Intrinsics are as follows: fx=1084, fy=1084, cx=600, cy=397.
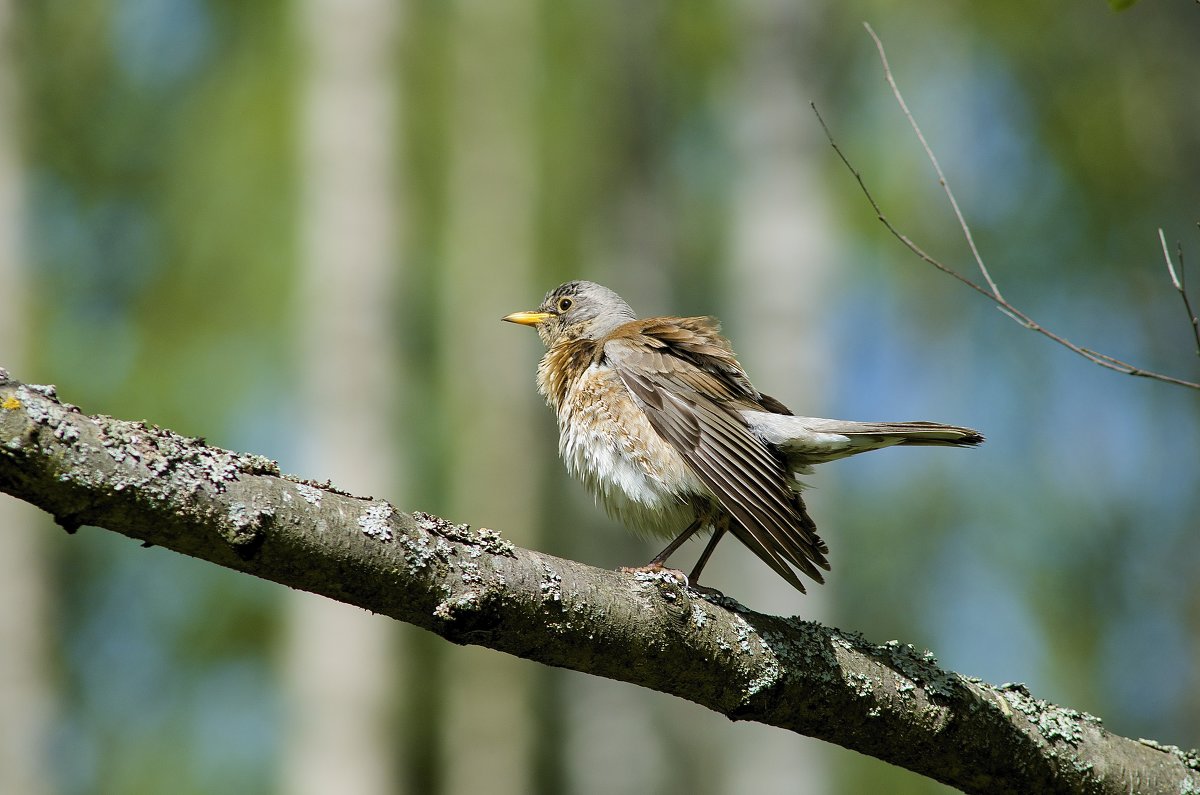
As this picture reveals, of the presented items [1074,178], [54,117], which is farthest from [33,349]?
[1074,178]

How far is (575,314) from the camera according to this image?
6398mm

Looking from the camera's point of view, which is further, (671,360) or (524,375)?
(524,375)

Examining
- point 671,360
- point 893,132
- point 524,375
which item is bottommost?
point 671,360

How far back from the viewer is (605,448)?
4.82 metres

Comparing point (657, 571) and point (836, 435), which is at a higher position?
point (836, 435)

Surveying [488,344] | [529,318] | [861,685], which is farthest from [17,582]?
[861,685]

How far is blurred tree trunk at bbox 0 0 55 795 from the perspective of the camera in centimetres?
830

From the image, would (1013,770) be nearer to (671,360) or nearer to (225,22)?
(671,360)

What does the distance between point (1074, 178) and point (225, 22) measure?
39.7 feet

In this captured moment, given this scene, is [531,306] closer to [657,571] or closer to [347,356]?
[347,356]

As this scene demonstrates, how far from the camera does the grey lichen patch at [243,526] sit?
7.72 feet

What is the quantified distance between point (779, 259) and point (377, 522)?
7.25 meters

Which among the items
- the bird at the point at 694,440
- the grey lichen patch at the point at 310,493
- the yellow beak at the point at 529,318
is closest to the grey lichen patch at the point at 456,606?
the grey lichen patch at the point at 310,493

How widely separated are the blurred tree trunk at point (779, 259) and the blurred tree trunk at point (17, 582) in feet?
18.0
